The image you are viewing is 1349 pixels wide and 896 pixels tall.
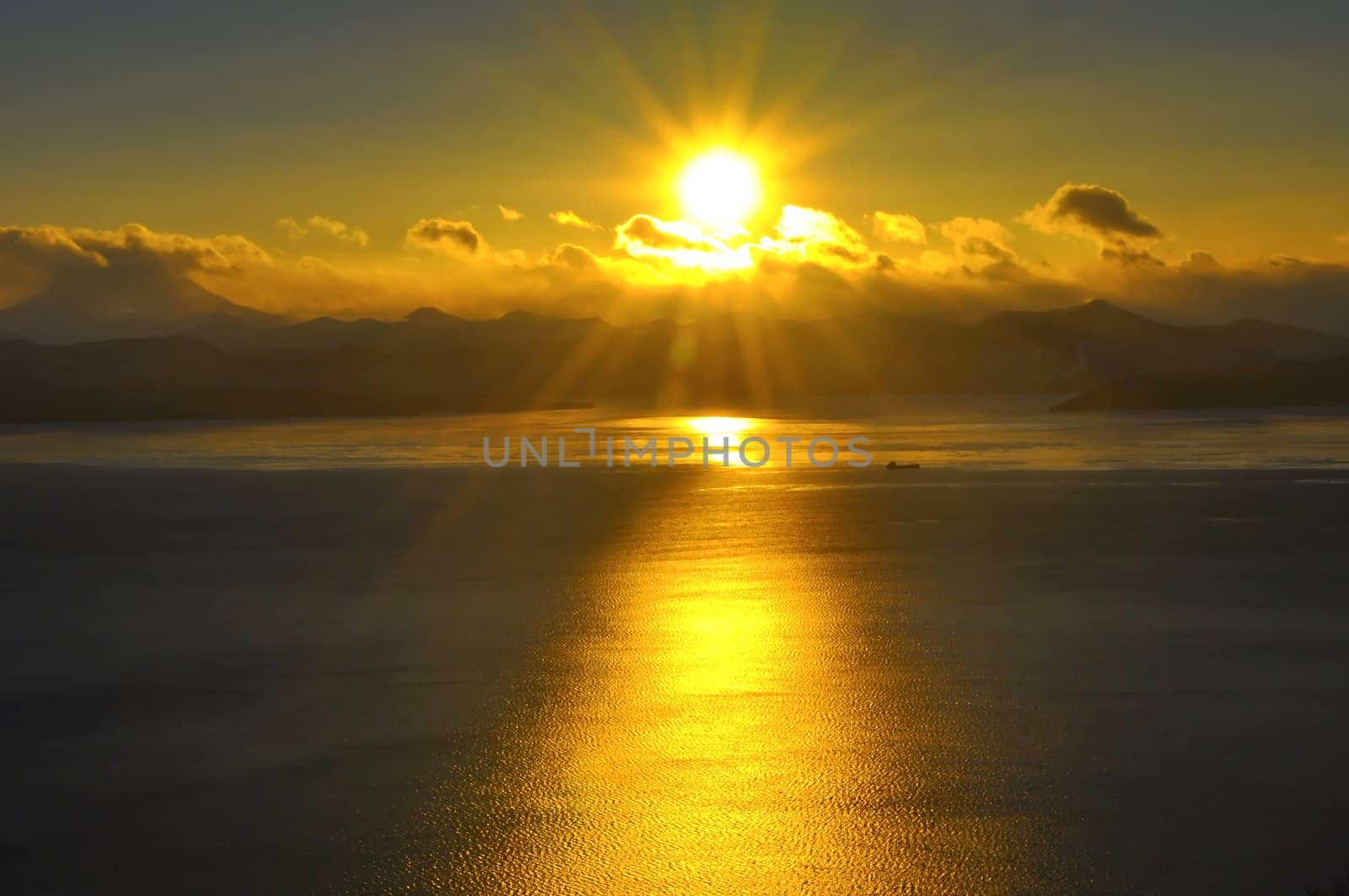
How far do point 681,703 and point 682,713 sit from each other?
1.21 ft

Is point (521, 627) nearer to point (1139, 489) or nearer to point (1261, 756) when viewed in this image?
point (1261, 756)

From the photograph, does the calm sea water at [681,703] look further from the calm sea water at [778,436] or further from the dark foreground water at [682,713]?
the calm sea water at [778,436]

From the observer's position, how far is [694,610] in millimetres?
16344

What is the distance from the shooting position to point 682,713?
37.4ft

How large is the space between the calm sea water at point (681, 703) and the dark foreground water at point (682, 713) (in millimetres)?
47

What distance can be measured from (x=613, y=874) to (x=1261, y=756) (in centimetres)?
549

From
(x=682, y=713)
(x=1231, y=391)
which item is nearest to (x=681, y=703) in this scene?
(x=682, y=713)

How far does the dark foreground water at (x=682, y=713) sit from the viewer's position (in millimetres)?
8086

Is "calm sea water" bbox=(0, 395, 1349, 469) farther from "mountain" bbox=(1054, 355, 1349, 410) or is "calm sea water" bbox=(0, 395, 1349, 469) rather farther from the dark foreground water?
the dark foreground water

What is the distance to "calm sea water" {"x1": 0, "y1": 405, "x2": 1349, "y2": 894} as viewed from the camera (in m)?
8.12

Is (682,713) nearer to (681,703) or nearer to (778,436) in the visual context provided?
(681,703)

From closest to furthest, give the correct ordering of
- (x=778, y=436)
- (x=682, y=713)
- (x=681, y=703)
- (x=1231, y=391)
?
1. (x=682, y=713)
2. (x=681, y=703)
3. (x=778, y=436)
4. (x=1231, y=391)

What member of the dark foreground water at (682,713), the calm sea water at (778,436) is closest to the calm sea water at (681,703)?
the dark foreground water at (682,713)

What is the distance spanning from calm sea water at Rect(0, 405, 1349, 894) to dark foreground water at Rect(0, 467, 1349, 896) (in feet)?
0.15
